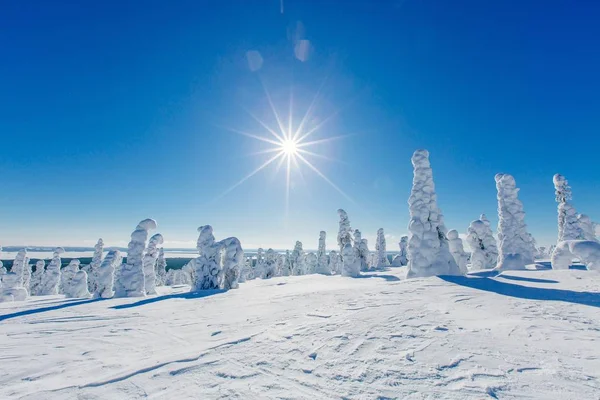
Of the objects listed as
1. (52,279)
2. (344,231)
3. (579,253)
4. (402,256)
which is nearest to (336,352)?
(579,253)

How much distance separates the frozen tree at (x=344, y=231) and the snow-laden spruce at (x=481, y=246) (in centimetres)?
1703

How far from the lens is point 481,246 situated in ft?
87.0

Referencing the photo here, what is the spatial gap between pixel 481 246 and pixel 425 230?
14.3m

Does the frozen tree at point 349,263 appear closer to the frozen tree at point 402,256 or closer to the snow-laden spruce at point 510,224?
the snow-laden spruce at point 510,224

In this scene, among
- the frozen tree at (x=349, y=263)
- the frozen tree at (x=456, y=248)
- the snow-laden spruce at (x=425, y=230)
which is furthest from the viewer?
the frozen tree at (x=349, y=263)

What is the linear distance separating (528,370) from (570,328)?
2808 millimetres

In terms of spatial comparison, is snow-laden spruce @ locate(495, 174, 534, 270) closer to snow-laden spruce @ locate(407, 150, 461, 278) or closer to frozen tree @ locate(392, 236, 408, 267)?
snow-laden spruce @ locate(407, 150, 461, 278)

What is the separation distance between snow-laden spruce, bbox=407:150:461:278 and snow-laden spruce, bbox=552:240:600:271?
220 inches

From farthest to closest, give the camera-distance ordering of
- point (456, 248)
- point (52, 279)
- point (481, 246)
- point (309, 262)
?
1. point (309, 262)
2. point (52, 279)
3. point (481, 246)
4. point (456, 248)

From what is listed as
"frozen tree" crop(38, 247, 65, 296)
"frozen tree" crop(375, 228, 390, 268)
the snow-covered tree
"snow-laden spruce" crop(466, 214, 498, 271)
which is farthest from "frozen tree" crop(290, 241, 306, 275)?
the snow-covered tree

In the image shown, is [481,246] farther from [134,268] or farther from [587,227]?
[134,268]

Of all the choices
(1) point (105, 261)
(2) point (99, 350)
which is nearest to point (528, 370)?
(2) point (99, 350)

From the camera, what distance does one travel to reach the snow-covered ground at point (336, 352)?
379cm

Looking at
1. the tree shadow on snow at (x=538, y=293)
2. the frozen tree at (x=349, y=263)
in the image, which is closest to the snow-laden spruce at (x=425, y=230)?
the tree shadow on snow at (x=538, y=293)
